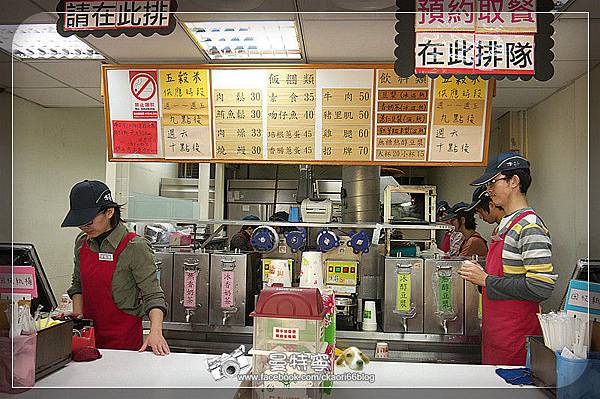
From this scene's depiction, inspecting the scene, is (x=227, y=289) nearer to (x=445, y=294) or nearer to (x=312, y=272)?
(x=445, y=294)

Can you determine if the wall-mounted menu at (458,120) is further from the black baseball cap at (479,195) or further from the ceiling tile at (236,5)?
the ceiling tile at (236,5)

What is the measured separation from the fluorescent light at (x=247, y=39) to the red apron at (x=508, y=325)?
45.6 inches

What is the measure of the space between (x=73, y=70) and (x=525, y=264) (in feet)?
7.37

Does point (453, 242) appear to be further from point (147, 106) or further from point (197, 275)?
point (147, 106)

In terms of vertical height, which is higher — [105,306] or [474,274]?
[474,274]

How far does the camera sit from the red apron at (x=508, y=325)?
1.75m

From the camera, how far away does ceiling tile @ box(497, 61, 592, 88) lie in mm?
2373

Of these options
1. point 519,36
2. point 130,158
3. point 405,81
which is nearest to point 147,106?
point 130,158

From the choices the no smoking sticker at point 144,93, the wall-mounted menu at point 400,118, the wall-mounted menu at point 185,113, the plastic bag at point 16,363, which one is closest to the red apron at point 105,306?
the plastic bag at point 16,363

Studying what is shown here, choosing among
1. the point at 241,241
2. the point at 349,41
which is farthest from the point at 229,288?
the point at 349,41

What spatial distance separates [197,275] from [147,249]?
2.29ft

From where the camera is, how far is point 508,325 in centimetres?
178

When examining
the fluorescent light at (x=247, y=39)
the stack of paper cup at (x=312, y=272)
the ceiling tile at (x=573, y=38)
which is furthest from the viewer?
the fluorescent light at (x=247, y=39)

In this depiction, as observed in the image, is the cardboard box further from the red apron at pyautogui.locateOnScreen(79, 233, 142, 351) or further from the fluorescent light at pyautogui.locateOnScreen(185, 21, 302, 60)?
the fluorescent light at pyautogui.locateOnScreen(185, 21, 302, 60)
